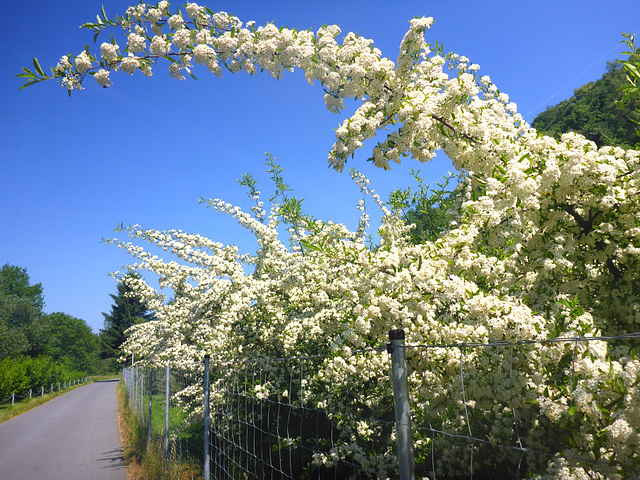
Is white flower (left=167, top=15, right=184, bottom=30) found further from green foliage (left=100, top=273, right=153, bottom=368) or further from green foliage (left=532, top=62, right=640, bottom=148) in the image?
green foliage (left=100, top=273, right=153, bottom=368)

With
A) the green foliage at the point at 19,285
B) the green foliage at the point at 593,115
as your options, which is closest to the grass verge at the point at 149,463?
the green foliage at the point at 593,115

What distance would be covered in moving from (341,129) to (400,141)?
0.60 metres

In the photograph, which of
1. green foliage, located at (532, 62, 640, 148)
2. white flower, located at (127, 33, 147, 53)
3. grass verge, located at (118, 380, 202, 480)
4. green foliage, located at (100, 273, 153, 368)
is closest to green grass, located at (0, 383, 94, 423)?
grass verge, located at (118, 380, 202, 480)

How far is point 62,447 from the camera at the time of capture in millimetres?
11133

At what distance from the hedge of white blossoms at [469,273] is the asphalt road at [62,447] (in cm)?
557

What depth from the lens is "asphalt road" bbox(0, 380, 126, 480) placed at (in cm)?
838

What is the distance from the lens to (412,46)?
429cm

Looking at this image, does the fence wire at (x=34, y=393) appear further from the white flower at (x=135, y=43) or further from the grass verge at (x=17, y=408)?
the white flower at (x=135, y=43)

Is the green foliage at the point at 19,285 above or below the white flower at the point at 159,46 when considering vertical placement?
above

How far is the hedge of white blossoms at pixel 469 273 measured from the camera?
229 centimetres

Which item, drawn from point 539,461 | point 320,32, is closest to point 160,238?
point 320,32

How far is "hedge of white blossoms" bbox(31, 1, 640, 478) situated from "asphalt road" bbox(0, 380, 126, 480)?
557cm

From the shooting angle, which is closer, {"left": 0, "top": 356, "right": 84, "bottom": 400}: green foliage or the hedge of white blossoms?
the hedge of white blossoms

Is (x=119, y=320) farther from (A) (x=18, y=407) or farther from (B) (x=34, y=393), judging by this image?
(A) (x=18, y=407)
